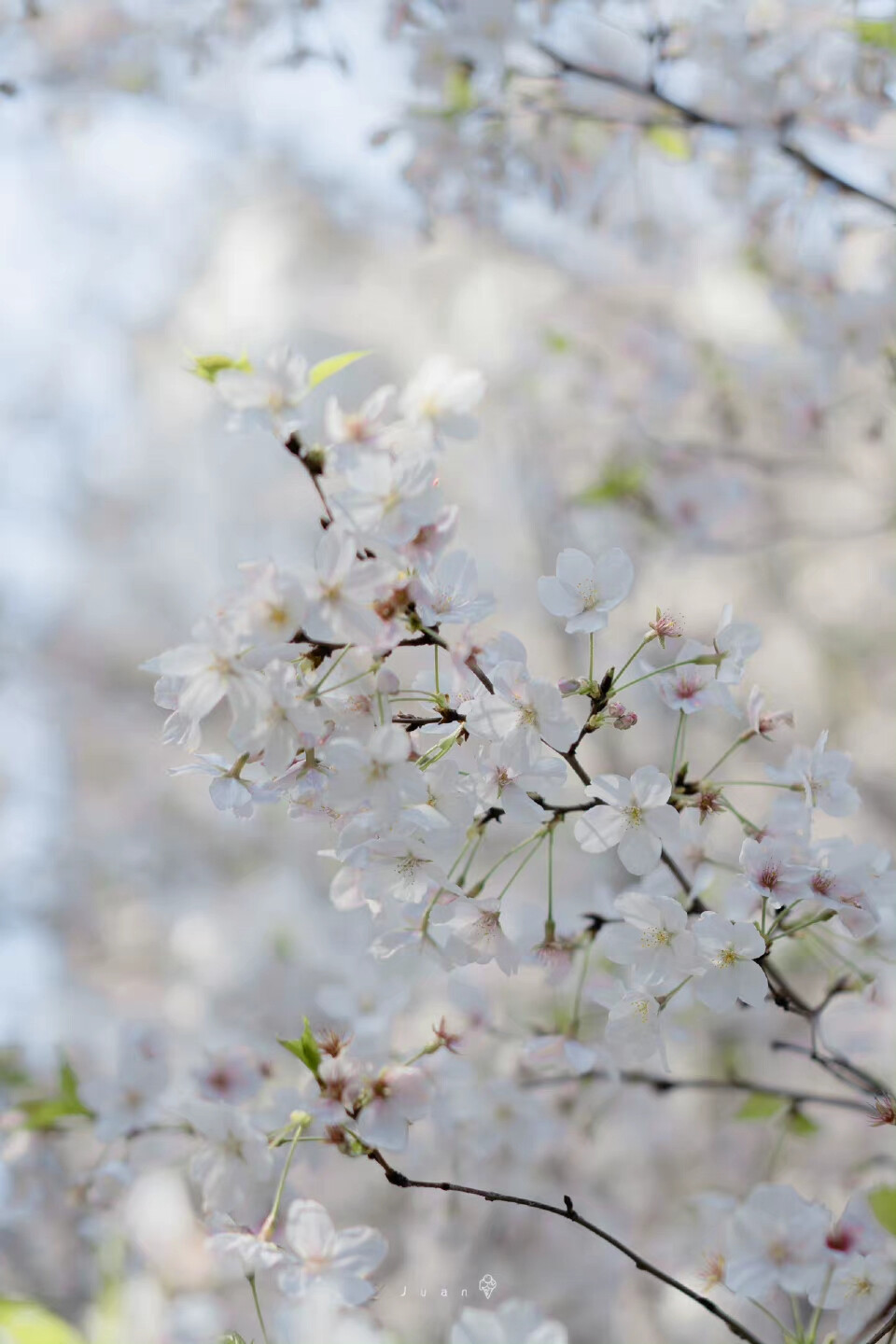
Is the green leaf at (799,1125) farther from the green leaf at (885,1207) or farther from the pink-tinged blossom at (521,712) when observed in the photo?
the pink-tinged blossom at (521,712)

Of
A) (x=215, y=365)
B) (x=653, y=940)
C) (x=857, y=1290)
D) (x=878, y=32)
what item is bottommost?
(x=857, y=1290)

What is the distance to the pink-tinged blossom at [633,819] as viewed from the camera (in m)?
0.69

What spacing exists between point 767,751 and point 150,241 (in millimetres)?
3821

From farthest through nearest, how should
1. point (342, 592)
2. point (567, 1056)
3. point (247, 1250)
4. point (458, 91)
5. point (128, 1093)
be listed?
point (458, 91)
point (128, 1093)
point (567, 1056)
point (247, 1250)
point (342, 592)

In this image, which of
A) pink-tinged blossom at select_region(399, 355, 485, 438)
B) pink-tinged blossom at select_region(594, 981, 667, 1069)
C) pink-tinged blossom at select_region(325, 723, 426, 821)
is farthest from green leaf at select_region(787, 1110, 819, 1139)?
pink-tinged blossom at select_region(399, 355, 485, 438)

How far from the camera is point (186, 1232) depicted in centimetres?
199

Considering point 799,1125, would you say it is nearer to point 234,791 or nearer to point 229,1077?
point 229,1077

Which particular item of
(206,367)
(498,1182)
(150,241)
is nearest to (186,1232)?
(498,1182)

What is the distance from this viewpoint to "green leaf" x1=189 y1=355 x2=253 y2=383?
0.69 metres

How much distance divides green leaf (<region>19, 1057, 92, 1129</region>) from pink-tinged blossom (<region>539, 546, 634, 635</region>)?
2.57ft

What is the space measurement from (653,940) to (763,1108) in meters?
0.49

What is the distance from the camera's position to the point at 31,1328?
79 centimetres

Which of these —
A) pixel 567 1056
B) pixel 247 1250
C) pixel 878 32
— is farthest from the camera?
pixel 878 32

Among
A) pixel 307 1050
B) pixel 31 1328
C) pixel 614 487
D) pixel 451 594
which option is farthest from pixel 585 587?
pixel 614 487
